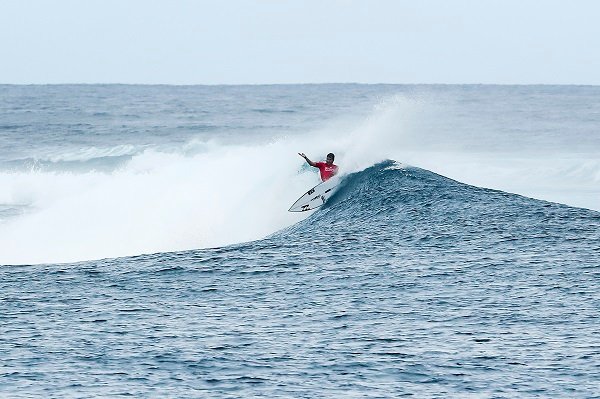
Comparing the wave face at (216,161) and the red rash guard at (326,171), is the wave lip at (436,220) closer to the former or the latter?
the red rash guard at (326,171)

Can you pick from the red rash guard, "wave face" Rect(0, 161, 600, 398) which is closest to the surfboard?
the red rash guard

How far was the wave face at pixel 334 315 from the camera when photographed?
410 inches

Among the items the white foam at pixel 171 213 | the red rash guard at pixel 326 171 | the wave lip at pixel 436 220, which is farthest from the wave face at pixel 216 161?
the wave lip at pixel 436 220

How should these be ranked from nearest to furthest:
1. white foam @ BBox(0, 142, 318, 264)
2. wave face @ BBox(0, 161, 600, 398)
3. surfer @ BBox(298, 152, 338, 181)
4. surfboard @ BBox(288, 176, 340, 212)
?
wave face @ BBox(0, 161, 600, 398)
surfboard @ BBox(288, 176, 340, 212)
surfer @ BBox(298, 152, 338, 181)
white foam @ BBox(0, 142, 318, 264)

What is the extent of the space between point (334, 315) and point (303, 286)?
189 centimetres

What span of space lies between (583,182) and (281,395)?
3200 centimetres

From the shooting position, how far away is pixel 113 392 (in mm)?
10031

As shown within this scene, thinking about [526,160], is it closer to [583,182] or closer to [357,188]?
[583,182]

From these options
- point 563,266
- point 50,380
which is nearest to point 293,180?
point 563,266

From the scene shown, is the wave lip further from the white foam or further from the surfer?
the white foam

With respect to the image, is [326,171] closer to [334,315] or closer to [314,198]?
[314,198]

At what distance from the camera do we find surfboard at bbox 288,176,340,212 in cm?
2409

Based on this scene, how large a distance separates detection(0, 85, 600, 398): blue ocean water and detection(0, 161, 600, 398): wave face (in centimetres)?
4

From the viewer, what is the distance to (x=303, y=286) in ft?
48.9
